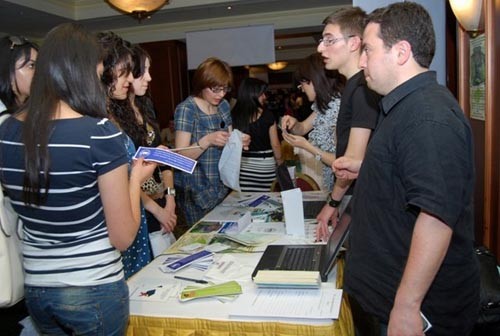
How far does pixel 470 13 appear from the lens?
222cm

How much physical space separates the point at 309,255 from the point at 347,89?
670 millimetres

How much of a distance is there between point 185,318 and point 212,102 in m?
1.69

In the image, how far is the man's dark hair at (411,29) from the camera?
3.66 ft

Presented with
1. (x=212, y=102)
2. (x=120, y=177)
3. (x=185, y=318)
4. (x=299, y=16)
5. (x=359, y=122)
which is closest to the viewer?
(x=120, y=177)

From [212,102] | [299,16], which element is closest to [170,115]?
[299,16]

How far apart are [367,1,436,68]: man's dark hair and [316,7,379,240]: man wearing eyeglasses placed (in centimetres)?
48

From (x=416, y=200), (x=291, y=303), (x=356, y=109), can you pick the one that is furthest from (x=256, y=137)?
(x=416, y=200)

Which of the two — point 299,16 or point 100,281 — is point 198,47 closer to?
point 299,16

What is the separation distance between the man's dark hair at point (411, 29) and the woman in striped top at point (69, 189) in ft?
2.42

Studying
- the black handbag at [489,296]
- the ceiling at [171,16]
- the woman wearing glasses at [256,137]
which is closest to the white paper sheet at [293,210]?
the black handbag at [489,296]

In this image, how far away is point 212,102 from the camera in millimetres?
2729

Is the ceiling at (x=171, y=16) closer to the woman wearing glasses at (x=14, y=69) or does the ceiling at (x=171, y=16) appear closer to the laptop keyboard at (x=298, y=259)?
the woman wearing glasses at (x=14, y=69)

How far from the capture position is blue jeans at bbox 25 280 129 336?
1.11 m

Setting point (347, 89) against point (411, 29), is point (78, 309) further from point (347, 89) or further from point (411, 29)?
point (347, 89)
